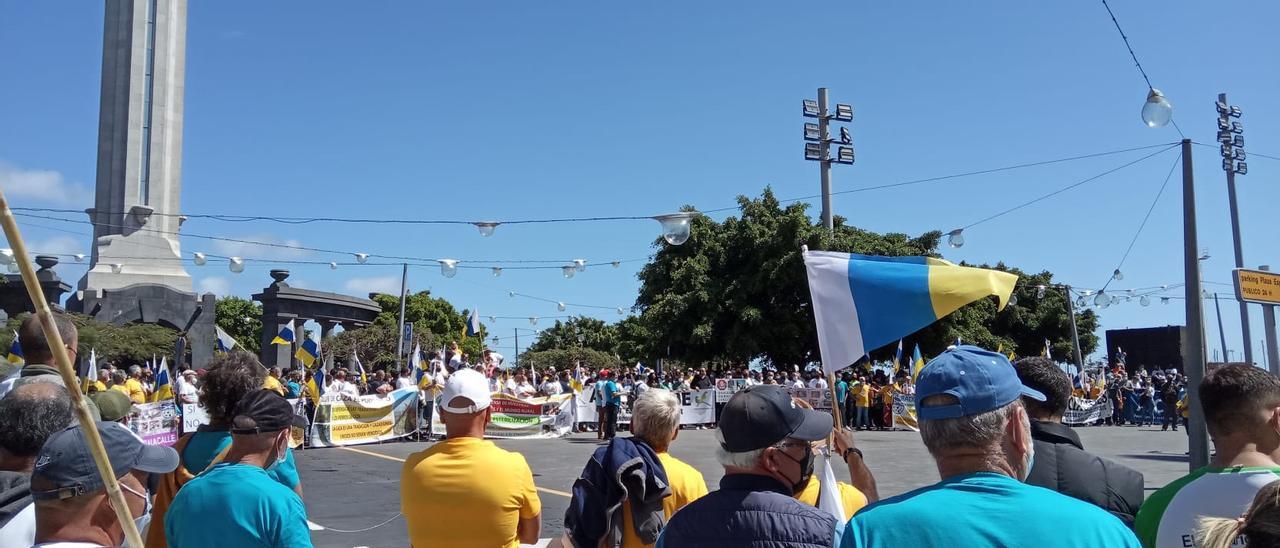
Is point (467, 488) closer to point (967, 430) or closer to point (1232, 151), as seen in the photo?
point (967, 430)

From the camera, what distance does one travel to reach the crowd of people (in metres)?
2.02

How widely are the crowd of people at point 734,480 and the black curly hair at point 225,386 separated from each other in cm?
1

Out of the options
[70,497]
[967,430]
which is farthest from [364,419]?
[967,430]

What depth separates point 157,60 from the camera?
43.4 m

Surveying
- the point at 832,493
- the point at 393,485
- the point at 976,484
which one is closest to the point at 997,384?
the point at 976,484

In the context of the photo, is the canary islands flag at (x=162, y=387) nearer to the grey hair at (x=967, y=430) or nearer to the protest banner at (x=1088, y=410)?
the grey hair at (x=967, y=430)

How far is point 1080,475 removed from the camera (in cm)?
350

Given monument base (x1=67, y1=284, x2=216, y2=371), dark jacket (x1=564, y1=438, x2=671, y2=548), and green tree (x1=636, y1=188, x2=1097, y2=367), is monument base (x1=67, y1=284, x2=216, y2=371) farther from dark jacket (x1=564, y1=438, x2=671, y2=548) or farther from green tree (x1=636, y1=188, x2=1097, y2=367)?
dark jacket (x1=564, y1=438, x2=671, y2=548)

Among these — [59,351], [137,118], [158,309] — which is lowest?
[59,351]

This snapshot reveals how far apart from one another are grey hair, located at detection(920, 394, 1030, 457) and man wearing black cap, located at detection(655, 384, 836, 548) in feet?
2.21

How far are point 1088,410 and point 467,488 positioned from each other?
3248 cm

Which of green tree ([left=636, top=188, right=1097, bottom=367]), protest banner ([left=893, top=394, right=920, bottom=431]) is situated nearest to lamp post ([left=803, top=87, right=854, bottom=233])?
protest banner ([left=893, top=394, right=920, bottom=431])

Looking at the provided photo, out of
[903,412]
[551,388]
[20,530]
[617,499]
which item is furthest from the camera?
[903,412]

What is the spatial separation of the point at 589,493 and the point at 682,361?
35.2 m
